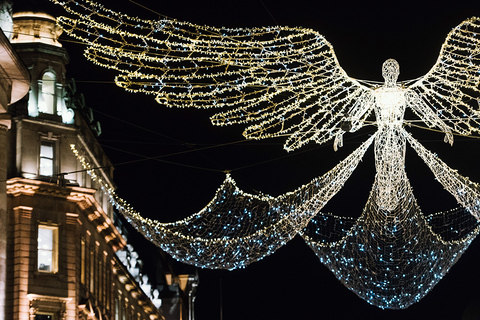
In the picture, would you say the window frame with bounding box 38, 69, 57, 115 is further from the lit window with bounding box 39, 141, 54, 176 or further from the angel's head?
the angel's head

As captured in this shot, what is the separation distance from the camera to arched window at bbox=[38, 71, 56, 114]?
125ft

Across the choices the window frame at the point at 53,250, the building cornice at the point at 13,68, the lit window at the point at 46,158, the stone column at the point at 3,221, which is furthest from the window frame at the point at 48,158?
the stone column at the point at 3,221

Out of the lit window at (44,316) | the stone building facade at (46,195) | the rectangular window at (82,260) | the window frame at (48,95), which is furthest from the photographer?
the rectangular window at (82,260)

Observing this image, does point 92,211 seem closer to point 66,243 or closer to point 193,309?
point 66,243

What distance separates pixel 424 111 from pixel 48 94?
69.7 feet

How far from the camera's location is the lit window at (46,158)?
1480 inches

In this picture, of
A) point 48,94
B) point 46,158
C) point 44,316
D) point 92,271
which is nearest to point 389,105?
point 44,316

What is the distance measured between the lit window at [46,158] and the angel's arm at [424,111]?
803 inches

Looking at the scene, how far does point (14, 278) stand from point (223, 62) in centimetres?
2043

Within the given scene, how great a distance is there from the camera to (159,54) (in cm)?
1730

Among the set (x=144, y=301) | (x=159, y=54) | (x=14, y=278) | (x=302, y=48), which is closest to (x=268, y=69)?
(x=302, y=48)

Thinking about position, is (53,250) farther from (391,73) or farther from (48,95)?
(391,73)

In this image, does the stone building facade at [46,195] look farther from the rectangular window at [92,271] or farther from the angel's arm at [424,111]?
the angel's arm at [424,111]

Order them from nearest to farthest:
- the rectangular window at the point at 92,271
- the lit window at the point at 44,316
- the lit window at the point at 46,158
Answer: the lit window at the point at 44,316, the lit window at the point at 46,158, the rectangular window at the point at 92,271
